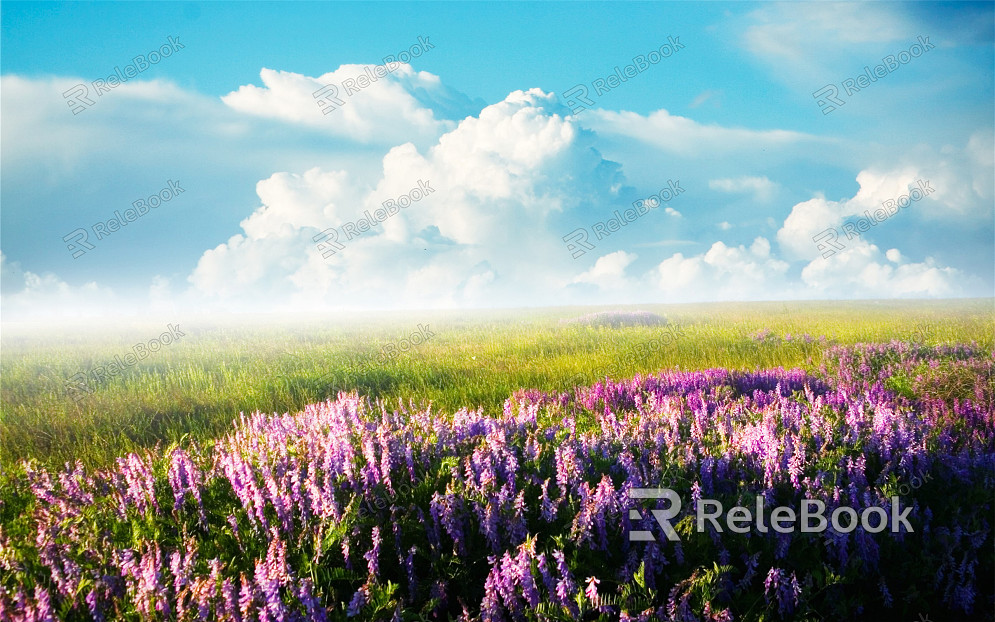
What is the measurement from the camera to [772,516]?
3371 mm

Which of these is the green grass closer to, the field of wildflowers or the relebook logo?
the field of wildflowers

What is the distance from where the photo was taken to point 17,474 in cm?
482

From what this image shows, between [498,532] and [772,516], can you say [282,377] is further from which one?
[772,516]

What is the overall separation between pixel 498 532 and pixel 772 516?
165 centimetres

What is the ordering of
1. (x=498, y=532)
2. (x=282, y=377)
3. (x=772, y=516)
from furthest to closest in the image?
1. (x=282, y=377)
2. (x=772, y=516)
3. (x=498, y=532)

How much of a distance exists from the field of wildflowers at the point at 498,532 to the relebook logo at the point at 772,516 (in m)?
0.06

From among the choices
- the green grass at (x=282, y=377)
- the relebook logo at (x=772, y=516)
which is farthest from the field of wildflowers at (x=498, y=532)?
the green grass at (x=282, y=377)

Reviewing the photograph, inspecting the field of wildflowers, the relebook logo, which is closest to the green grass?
the field of wildflowers

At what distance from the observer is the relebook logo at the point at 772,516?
325cm

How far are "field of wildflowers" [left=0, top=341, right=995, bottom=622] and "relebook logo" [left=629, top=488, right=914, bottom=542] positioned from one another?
0.19ft

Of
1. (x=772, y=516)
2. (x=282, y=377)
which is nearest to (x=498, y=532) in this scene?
(x=772, y=516)

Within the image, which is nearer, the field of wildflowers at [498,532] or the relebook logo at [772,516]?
the field of wildflowers at [498,532]

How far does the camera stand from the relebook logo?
325cm

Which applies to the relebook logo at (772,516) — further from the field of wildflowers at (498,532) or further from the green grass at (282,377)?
the green grass at (282,377)
